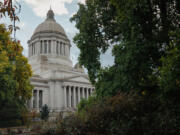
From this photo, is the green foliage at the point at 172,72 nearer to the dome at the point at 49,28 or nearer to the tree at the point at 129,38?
the tree at the point at 129,38

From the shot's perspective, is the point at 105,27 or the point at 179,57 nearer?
the point at 179,57

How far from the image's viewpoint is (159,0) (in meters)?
13.1

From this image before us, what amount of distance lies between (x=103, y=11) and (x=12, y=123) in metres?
20.9

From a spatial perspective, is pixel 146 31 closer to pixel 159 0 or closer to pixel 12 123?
pixel 159 0

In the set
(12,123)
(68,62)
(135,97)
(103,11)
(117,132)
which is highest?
(68,62)

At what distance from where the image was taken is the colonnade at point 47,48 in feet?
226

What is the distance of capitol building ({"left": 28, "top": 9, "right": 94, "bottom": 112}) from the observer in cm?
5178

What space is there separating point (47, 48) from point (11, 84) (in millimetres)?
46519

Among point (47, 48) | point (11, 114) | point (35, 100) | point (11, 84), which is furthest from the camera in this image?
point (47, 48)

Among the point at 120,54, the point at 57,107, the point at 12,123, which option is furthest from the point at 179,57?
the point at 57,107

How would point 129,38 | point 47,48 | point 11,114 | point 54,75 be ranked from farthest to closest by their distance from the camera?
point 47,48 < point 54,75 < point 11,114 < point 129,38

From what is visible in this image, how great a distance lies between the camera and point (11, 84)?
2391 centimetres

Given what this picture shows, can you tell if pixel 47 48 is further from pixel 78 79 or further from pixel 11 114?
pixel 11 114

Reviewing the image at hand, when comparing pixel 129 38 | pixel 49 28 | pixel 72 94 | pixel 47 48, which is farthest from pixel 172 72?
pixel 49 28
